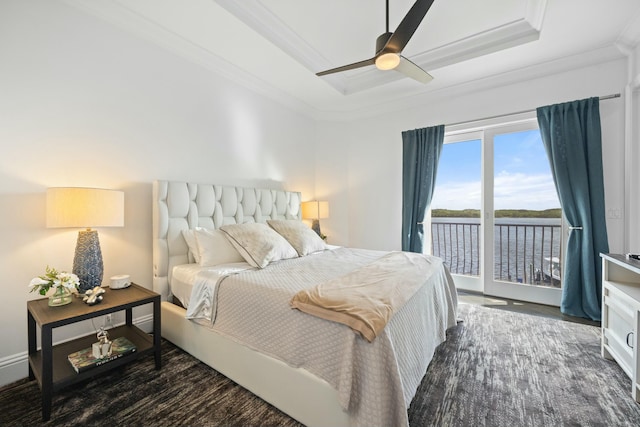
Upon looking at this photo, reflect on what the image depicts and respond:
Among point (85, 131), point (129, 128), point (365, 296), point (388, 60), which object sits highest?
point (388, 60)

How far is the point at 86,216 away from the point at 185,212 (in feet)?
2.79

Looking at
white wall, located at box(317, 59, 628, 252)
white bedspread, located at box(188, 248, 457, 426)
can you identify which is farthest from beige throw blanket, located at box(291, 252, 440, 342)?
white wall, located at box(317, 59, 628, 252)

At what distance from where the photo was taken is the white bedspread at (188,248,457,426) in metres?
1.15

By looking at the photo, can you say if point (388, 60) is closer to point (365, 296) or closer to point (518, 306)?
point (365, 296)

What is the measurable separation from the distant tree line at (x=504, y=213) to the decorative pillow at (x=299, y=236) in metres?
1.98

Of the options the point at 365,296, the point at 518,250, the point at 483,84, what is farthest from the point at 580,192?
the point at 365,296

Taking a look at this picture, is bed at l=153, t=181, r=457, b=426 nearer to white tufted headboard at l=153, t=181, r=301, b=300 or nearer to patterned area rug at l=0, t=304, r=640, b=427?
white tufted headboard at l=153, t=181, r=301, b=300

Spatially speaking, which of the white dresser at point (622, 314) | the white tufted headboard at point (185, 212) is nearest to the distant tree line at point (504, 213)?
the white dresser at point (622, 314)

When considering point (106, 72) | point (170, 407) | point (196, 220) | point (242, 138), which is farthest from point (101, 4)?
point (170, 407)

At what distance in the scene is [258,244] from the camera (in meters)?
2.38

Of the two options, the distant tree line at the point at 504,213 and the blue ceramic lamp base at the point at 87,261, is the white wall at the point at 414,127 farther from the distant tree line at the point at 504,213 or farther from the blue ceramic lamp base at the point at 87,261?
the blue ceramic lamp base at the point at 87,261

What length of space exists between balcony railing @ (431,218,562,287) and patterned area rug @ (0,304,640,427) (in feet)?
4.20

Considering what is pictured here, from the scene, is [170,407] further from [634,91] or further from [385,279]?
[634,91]

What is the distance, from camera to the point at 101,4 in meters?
2.10
